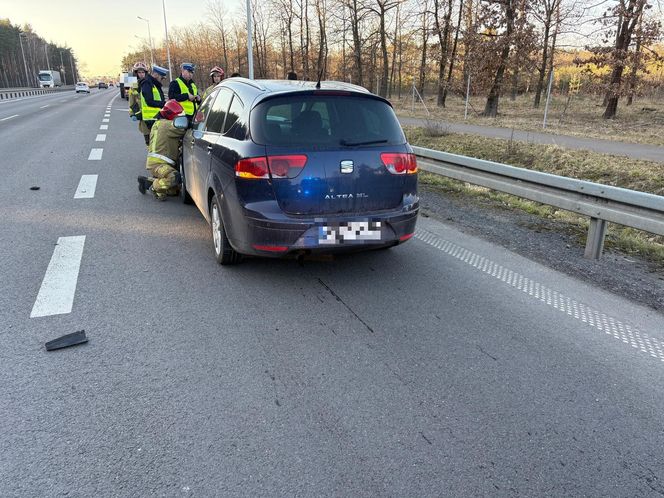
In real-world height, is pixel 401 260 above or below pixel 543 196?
below

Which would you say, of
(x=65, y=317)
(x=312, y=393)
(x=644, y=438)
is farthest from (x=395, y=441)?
(x=65, y=317)

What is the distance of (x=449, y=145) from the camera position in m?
14.0

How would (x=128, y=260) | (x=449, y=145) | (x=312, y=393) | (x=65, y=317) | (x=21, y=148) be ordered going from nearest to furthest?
(x=312, y=393), (x=65, y=317), (x=128, y=260), (x=21, y=148), (x=449, y=145)

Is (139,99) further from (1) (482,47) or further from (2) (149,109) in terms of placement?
(1) (482,47)

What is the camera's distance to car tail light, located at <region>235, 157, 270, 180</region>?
160 inches

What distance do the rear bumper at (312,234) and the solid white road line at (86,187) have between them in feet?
14.7

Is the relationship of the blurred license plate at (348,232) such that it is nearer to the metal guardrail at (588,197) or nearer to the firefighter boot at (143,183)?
the metal guardrail at (588,197)

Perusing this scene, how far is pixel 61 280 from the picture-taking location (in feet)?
14.7

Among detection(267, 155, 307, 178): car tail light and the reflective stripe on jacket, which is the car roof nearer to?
detection(267, 155, 307, 178): car tail light

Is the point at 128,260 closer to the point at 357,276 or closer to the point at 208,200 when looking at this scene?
the point at 208,200

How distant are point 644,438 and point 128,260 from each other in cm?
447

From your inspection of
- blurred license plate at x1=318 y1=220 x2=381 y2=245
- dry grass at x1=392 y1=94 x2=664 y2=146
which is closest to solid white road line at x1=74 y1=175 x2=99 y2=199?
blurred license plate at x1=318 y1=220 x2=381 y2=245

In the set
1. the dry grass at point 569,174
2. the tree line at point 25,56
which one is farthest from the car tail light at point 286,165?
the tree line at point 25,56

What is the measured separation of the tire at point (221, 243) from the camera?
470 cm
